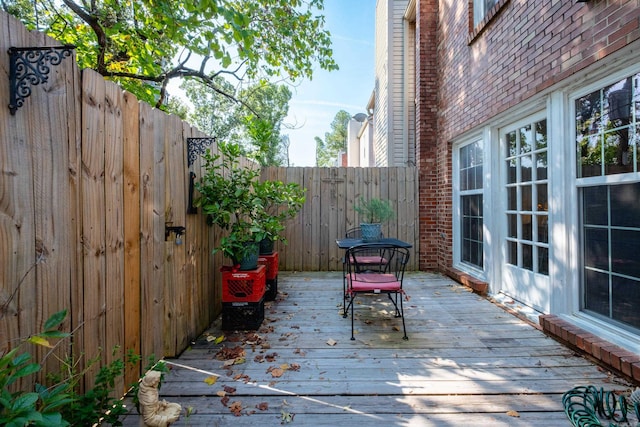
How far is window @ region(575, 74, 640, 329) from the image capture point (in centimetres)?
221

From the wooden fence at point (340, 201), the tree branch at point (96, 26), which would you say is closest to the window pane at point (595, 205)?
the wooden fence at point (340, 201)

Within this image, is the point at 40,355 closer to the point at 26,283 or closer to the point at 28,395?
the point at 26,283

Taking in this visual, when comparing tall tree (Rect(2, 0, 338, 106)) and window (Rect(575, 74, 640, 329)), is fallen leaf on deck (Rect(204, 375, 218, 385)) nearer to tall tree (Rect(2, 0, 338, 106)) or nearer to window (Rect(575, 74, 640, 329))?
tall tree (Rect(2, 0, 338, 106))

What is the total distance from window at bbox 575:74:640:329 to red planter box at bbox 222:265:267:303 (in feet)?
9.55

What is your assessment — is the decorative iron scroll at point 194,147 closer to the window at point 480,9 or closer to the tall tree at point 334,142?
the window at point 480,9

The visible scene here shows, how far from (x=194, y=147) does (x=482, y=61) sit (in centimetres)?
374

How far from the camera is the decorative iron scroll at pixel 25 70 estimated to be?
1.15 meters

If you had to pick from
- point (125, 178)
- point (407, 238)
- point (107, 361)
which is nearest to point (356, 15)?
point (407, 238)

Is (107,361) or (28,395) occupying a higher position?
(28,395)

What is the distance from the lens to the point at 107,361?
65.6 inches

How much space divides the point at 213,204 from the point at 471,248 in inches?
150

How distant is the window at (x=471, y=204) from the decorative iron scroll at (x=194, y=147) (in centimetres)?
364

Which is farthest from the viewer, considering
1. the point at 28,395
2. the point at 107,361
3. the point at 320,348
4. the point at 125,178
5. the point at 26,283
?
the point at 320,348

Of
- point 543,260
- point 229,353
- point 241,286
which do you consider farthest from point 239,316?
point 543,260
